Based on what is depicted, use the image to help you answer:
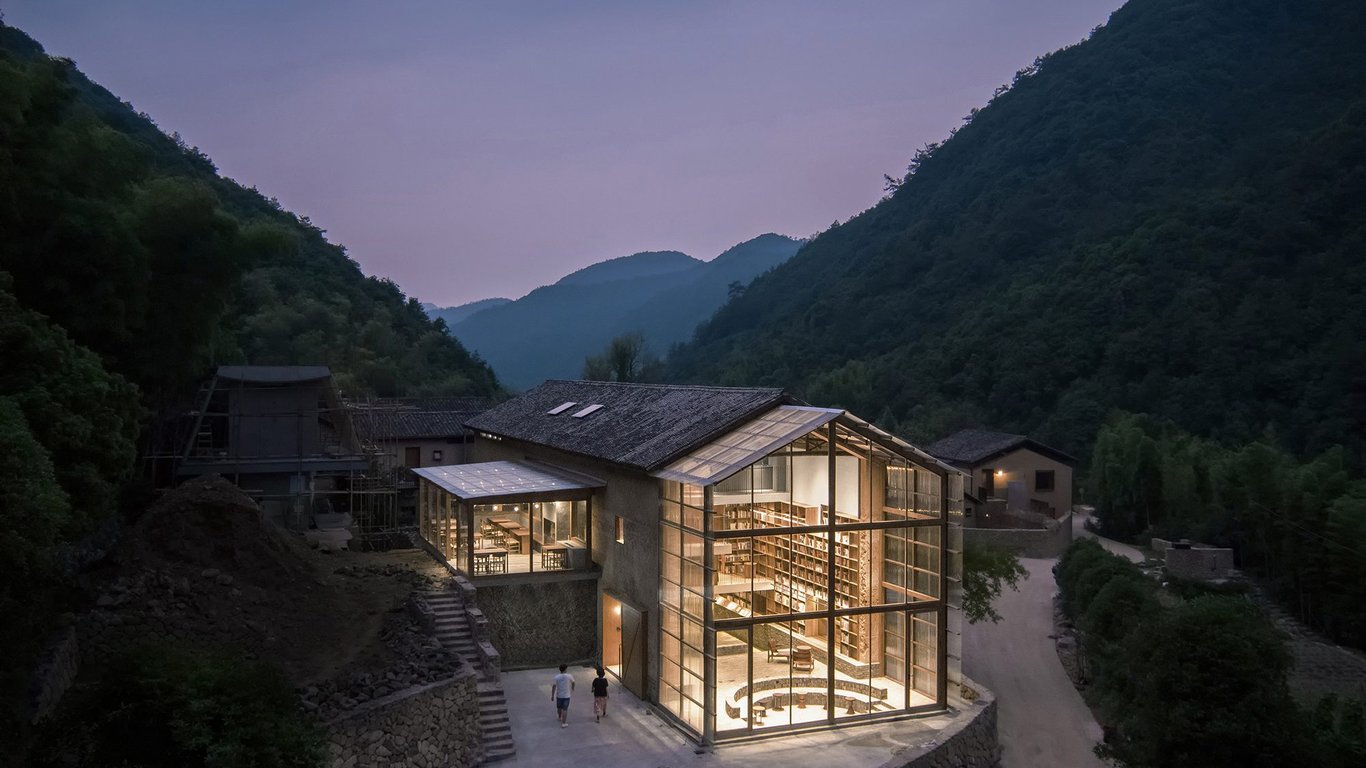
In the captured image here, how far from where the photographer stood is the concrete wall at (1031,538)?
121ft

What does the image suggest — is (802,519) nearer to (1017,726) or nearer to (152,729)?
(1017,726)

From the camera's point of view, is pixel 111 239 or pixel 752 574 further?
pixel 752 574

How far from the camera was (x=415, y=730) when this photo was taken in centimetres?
1515

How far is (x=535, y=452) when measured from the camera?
2434 cm

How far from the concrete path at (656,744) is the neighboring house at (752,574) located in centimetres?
33

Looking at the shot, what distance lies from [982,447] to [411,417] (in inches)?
950

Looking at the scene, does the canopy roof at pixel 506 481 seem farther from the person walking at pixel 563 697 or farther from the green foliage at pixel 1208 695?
the green foliage at pixel 1208 695

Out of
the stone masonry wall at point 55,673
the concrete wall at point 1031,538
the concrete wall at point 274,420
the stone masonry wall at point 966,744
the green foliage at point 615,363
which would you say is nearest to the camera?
the stone masonry wall at point 55,673

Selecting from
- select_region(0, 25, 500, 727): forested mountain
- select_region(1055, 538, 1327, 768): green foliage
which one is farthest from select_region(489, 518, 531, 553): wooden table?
select_region(1055, 538, 1327, 768): green foliage

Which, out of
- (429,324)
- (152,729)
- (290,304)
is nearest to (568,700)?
(152,729)

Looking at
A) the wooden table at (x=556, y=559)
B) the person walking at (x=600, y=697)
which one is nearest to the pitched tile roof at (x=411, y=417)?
the wooden table at (x=556, y=559)

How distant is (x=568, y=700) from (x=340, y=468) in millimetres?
13096

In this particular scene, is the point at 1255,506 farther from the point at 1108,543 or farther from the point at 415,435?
the point at 415,435

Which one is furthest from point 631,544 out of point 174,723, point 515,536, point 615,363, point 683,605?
point 615,363
